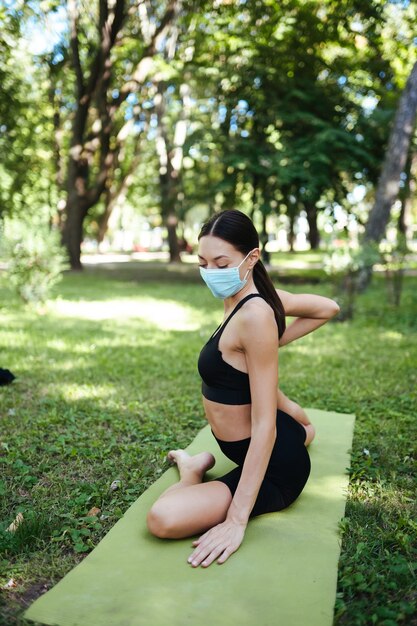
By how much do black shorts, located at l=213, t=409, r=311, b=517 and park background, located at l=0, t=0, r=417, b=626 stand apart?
0.32 metres

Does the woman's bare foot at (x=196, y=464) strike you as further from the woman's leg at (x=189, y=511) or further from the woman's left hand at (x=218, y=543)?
the woman's left hand at (x=218, y=543)

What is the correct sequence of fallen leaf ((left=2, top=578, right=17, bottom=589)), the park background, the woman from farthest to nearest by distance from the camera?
the park background → the woman → fallen leaf ((left=2, top=578, right=17, bottom=589))

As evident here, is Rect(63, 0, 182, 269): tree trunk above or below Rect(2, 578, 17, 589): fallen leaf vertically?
above

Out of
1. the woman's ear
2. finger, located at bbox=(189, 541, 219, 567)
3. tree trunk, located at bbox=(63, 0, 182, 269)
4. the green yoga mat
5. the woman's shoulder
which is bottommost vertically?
the green yoga mat

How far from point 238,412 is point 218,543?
632mm

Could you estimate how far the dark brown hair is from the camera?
8.68 ft

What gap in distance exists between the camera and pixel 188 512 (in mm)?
2605

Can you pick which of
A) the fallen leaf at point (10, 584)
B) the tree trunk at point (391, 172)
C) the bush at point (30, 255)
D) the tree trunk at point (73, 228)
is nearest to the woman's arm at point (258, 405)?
the fallen leaf at point (10, 584)

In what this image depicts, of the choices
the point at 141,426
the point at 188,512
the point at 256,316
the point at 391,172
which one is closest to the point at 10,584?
the point at 188,512

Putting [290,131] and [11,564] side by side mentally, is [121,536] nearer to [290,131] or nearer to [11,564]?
[11,564]

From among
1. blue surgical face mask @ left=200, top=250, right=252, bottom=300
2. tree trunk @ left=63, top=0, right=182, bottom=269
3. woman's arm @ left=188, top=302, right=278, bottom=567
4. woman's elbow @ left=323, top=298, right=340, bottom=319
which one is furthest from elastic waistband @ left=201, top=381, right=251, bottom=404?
tree trunk @ left=63, top=0, right=182, bottom=269

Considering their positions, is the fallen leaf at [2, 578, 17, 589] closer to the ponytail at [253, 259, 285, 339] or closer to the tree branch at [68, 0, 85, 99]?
the ponytail at [253, 259, 285, 339]

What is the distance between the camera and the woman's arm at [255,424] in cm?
254

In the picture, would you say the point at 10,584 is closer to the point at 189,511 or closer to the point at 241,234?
the point at 189,511
